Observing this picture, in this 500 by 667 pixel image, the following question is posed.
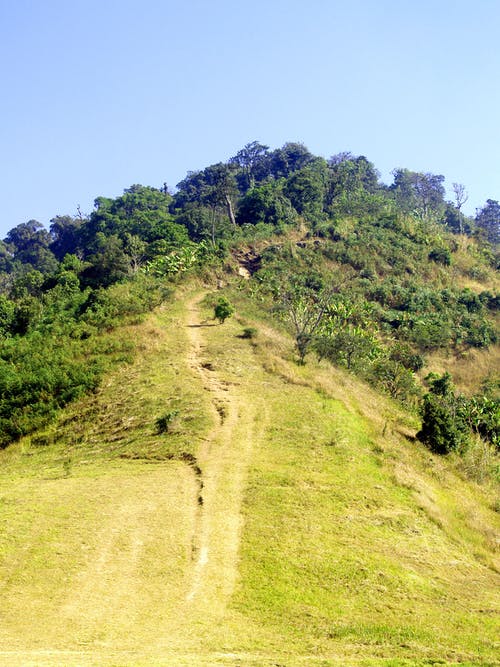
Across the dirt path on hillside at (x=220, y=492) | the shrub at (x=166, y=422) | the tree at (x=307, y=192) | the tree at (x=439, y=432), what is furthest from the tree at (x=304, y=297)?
the tree at (x=307, y=192)

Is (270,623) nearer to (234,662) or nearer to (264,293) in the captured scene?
(234,662)

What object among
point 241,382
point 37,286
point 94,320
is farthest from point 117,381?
point 37,286

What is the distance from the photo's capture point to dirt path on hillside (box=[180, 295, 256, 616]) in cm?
1509

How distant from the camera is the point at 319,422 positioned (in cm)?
2559

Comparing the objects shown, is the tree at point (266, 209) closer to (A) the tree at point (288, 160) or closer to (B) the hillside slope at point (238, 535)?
(A) the tree at point (288, 160)

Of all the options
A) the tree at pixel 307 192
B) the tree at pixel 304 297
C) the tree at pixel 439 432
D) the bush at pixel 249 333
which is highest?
the tree at pixel 307 192

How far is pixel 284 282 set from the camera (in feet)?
181

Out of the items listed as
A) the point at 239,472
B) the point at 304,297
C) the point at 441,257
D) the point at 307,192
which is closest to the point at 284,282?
the point at 304,297

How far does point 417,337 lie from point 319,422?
26339 mm

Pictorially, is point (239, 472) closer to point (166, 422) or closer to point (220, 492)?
point (220, 492)

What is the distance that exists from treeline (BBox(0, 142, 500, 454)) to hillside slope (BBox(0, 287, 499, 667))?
542cm

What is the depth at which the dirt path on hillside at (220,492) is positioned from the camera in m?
15.1

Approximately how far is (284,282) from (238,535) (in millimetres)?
39033

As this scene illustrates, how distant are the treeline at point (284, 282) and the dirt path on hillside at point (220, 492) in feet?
22.1
